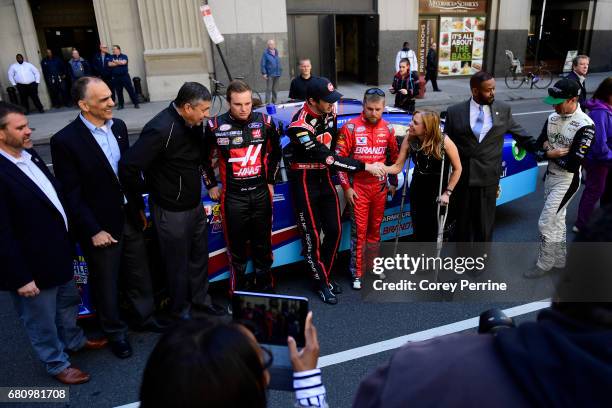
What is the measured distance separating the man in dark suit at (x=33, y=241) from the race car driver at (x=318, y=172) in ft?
5.74

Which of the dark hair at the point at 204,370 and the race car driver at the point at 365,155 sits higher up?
the dark hair at the point at 204,370

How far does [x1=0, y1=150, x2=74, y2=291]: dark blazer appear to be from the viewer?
2.62 meters

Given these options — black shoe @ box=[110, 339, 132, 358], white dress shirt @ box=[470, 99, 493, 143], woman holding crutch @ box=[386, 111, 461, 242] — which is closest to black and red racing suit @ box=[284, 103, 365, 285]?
woman holding crutch @ box=[386, 111, 461, 242]

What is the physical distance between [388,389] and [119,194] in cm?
264

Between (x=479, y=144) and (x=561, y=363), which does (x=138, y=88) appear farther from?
(x=561, y=363)

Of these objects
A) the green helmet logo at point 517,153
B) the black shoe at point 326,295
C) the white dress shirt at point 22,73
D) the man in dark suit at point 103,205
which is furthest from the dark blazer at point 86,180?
the white dress shirt at point 22,73

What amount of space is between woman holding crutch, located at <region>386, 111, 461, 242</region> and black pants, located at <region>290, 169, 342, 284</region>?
21.7 inches

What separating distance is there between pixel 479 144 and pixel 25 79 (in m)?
13.4

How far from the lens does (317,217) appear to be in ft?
13.0

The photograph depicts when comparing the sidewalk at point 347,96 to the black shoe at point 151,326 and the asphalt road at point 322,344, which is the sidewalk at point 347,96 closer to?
the asphalt road at point 322,344

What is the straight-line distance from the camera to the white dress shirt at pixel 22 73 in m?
13.0

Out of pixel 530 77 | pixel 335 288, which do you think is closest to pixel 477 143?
pixel 335 288

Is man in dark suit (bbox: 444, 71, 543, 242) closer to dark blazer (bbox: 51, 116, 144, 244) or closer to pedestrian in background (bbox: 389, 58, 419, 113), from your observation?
dark blazer (bbox: 51, 116, 144, 244)

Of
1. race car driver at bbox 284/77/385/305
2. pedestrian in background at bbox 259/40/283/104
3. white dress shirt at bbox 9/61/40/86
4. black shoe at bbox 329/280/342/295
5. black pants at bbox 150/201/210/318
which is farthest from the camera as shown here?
pedestrian in background at bbox 259/40/283/104
